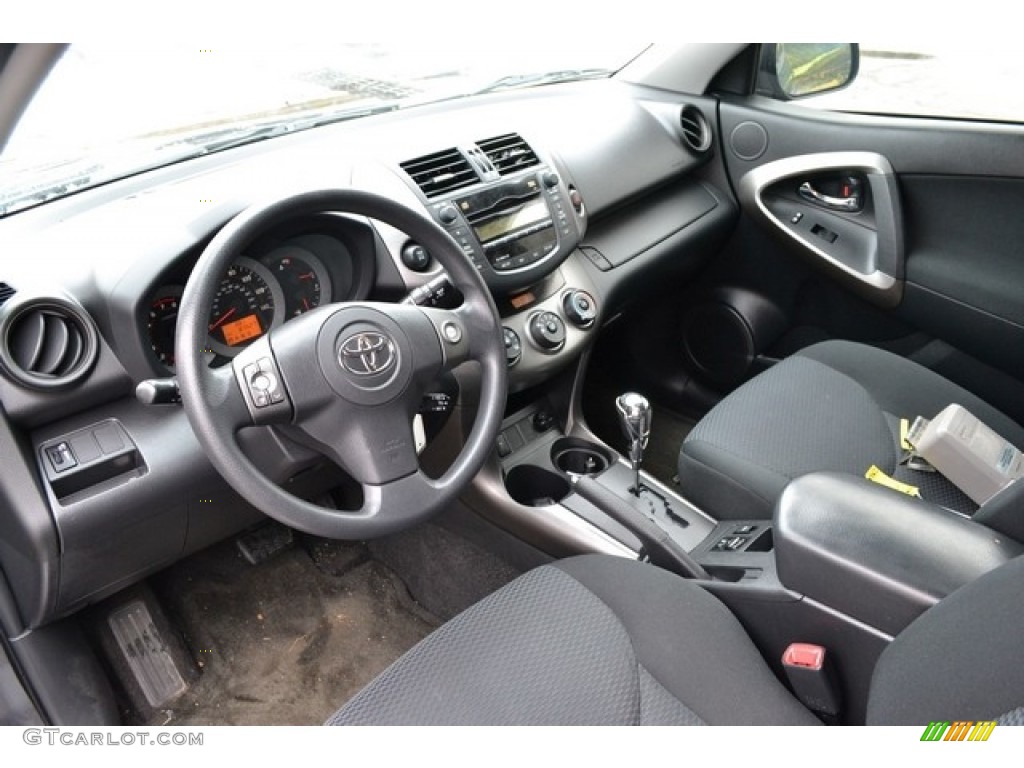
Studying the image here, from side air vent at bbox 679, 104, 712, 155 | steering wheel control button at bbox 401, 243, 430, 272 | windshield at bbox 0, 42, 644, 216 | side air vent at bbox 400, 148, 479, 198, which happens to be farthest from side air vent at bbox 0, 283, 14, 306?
side air vent at bbox 679, 104, 712, 155

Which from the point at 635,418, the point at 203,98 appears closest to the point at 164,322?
the point at 203,98

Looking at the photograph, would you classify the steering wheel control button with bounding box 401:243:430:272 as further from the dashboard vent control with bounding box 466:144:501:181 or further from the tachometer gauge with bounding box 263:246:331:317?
the dashboard vent control with bounding box 466:144:501:181

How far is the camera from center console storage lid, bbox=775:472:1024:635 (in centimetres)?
116

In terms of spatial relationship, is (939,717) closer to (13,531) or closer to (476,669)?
(476,669)

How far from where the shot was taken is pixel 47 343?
53.6 inches

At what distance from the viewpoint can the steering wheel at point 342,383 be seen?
120cm

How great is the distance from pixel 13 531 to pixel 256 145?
840 millimetres

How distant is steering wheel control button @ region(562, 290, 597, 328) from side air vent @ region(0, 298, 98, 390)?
0.96 m

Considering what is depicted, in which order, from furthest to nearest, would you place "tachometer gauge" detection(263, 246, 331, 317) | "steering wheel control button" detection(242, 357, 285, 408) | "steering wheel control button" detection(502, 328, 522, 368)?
"steering wheel control button" detection(502, 328, 522, 368)
"tachometer gauge" detection(263, 246, 331, 317)
"steering wheel control button" detection(242, 357, 285, 408)

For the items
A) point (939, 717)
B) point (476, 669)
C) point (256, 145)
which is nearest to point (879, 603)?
point (939, 717)

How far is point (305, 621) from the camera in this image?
6.59ft

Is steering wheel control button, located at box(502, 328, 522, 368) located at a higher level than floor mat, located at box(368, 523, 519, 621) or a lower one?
higher

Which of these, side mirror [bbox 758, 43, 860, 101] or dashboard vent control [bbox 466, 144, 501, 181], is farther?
side mirror [bbox 758, 43, 860, 101]
